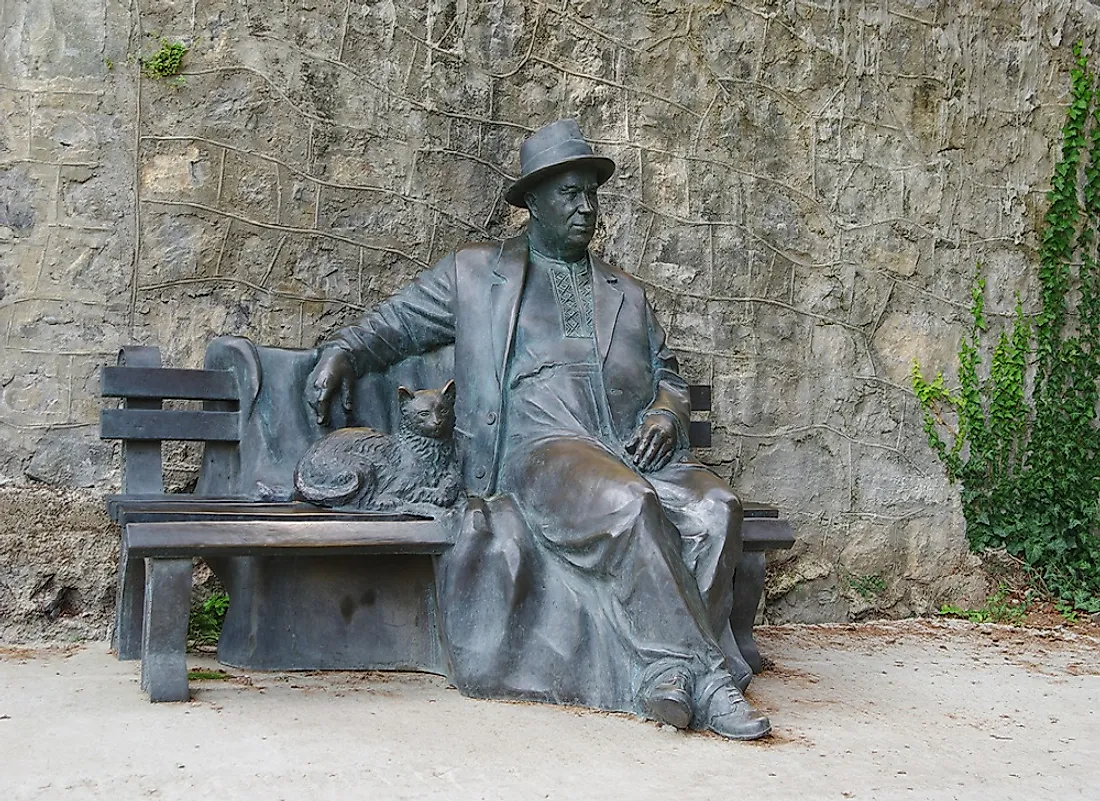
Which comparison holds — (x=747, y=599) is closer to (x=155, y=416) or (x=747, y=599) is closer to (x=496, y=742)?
(x=496, y=742)

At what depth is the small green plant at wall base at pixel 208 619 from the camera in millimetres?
5183

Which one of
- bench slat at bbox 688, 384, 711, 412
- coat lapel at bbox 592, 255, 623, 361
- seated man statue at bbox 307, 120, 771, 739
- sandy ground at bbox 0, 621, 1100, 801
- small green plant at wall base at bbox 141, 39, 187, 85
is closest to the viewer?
sandy ground at bbox 0, 621, 1100, 801

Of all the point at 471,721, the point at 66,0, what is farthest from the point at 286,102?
the point at 471,721

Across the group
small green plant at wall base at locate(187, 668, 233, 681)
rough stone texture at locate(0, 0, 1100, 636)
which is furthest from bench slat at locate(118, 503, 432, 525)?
rough stone texture at locate(0, 0, 1100, 636)

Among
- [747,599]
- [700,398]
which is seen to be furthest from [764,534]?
[700,398]

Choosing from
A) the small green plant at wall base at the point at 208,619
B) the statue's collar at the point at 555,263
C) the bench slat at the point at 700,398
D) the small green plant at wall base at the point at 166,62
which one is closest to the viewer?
the statue's collar at the point at 555,263

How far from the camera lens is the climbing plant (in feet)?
21.8

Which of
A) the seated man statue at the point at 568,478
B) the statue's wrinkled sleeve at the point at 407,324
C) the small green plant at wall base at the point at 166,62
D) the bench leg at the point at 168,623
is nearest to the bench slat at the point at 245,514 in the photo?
the bench leg at the point at 168,623

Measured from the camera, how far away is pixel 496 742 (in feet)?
12.2

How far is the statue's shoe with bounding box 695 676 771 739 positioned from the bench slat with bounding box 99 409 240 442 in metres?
2.06

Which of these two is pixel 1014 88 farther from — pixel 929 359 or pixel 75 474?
pixel 75 474

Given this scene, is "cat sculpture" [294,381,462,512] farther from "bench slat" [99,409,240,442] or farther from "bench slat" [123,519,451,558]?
"bench slat" [99,409,240,442]

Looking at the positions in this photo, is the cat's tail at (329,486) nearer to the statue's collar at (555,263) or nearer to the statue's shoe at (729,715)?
the statue's collar at (555,263)

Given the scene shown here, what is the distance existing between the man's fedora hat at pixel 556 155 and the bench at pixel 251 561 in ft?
4.40
